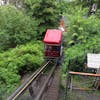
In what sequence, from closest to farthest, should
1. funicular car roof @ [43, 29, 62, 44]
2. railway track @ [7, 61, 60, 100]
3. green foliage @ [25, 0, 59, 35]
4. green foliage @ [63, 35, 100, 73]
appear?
railway track @ [7, 61, 60, 100] < green foliage @ [63, 35, 100, 73] < funicular car roof @ [43, 29, 62, 44] < green foliage @ [25, 0, 59, 35]

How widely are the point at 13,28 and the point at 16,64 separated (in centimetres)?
542

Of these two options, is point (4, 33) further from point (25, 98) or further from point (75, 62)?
point (25, 98)

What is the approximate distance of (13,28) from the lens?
15.9m

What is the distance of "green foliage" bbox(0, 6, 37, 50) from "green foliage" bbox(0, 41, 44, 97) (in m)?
2.89

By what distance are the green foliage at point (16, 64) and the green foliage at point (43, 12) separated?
506 cm

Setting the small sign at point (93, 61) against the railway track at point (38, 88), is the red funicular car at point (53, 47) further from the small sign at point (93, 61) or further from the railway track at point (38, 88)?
the small sign at point (93, 61)

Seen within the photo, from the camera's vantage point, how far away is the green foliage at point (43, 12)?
17.4m

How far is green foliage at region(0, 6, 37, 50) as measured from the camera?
15508 mm

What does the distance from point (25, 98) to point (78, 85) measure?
2.14 metres

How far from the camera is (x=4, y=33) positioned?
15.0m

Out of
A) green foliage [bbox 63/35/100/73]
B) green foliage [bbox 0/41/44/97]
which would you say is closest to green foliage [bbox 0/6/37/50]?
green foliage [bbox 0/41/44/97]

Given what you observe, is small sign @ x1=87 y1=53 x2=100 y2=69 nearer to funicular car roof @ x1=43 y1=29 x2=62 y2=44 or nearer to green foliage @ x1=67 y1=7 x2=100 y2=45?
green foliage @ x1=67 y1=7 x2=100 y2=45

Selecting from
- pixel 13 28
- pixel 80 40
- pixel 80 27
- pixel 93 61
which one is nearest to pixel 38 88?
pixel 93 61


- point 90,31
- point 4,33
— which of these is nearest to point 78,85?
point 90,31
